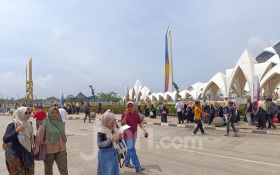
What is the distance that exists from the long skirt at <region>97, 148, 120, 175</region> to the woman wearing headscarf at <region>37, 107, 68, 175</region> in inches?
38.4

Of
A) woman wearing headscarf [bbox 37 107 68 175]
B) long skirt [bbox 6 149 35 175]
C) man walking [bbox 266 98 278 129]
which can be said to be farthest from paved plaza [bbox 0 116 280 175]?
man walking [bbox 266 98 278 129]

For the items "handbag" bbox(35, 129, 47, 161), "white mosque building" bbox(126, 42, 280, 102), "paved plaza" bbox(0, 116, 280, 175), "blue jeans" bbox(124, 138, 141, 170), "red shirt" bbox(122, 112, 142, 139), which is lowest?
"paved plaza" bbox(0, 116, 280, 175)

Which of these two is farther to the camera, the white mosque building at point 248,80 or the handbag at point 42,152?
the white mosque building at point 248,80

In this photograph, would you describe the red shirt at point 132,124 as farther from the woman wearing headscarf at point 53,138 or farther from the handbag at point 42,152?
the handbag at point 42,152

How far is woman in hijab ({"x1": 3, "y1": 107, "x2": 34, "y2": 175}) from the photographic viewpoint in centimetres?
531

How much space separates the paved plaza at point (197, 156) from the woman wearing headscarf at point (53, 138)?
173 centimetres

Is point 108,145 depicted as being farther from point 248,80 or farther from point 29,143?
point 248,80

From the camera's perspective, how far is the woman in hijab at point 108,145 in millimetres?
5145

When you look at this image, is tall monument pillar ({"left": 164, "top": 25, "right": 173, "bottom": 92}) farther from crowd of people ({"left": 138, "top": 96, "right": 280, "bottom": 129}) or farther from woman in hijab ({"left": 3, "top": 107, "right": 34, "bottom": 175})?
woman in hijab ({"left": 3, "top": 107, "right": 34, "bottom": 175})

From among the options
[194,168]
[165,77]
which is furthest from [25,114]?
[165,77]

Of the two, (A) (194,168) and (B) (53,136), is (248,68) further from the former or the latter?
(B) (53,136)

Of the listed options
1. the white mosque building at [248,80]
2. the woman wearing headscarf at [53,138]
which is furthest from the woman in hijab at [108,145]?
the white mosque building at [248,80]

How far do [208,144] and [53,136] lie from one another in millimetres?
7239

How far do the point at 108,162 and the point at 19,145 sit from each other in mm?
1360
